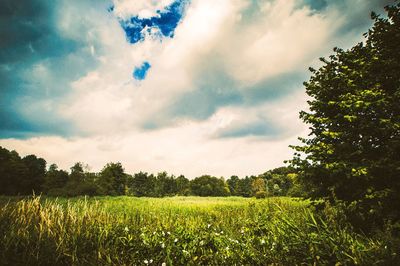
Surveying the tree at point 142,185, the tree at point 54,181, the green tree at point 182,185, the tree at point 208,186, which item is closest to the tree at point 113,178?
the tree at point 54,181

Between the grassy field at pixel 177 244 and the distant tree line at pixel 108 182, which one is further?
the distant tree line at pixel 108 182

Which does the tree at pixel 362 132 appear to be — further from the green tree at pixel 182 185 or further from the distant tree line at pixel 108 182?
the green tree at pixel 182 185

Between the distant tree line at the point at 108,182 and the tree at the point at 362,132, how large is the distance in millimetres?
1523

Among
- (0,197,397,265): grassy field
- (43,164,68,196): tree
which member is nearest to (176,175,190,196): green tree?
(43,164,68,196): tree

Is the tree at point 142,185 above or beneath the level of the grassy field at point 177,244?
above

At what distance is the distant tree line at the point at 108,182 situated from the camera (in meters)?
40.1

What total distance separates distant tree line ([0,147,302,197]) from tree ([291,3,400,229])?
5.00 ft

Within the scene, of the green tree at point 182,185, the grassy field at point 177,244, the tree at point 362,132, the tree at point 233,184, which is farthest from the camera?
the tree at point 233,184

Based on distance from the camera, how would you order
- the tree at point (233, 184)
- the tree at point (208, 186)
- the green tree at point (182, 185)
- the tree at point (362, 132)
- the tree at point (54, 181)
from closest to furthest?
1. the tree at point (362, 132)
2. the tree at point (54, 181)
3. the tree at point (208, 186)
4. the green tree at point (182, 185)
5. the tree at point (233, 184)

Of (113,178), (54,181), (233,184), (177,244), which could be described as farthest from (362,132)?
(233,184)

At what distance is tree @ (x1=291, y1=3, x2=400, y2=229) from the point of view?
21.2 ft

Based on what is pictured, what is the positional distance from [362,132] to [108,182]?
65526 mm

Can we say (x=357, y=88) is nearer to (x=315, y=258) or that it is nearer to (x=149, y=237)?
(x=315, y=258)

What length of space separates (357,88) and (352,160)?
8.85 feet
